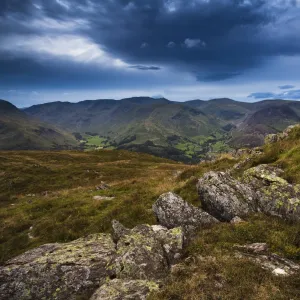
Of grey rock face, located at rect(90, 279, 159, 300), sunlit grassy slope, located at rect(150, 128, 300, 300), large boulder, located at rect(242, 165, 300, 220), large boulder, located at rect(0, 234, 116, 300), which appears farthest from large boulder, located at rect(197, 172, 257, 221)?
grey rock face, located at rect(90, 279, 159, 300)

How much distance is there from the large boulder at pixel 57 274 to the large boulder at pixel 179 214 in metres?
4.31

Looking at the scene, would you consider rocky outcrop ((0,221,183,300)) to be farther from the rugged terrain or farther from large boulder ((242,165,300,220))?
large boulder ((242,165,300,220))

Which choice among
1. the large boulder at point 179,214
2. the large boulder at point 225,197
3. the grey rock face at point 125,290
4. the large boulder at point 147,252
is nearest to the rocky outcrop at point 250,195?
the large boulder at point 225,197

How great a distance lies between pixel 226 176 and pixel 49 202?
74.5 ft

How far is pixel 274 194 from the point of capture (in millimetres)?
14953

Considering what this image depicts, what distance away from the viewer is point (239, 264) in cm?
983

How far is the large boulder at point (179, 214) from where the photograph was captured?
14977mm

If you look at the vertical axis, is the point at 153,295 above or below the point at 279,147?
below

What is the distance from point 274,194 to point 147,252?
28.3ft

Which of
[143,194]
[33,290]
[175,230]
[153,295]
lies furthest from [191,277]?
[143,194]

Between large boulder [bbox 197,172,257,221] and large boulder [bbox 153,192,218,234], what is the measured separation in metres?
1.02

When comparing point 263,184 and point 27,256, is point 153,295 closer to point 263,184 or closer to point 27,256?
point 27,256

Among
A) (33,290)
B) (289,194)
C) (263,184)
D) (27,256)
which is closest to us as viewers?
(33,290)

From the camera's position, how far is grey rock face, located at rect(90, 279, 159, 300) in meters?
9.08
